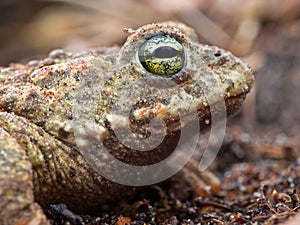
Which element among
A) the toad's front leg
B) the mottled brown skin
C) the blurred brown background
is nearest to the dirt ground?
the blurred brown background

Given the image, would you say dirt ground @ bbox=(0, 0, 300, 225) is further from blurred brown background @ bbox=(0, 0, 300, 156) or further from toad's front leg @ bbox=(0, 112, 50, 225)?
toad's front leg @ bbox=(0, 112, 50, 225)

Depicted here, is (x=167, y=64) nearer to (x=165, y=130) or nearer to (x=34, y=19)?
(x=165, y=130)

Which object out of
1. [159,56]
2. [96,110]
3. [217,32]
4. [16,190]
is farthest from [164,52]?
[217,32]

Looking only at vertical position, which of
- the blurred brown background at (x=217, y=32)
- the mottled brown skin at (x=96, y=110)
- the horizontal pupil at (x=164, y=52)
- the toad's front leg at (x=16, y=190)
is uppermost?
the blurred brown background at (x=217, y=32)

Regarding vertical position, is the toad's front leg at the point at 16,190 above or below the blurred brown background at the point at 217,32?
below

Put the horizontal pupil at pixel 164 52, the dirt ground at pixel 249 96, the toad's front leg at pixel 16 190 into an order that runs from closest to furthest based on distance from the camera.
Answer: the toad's front leg at pixel 16 190
the horizontal pupil at pixel 164 52
the dirt ground at pixel 249 96

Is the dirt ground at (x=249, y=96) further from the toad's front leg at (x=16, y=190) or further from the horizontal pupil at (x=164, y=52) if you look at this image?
the horizontal pupil at (x=164, y=52)

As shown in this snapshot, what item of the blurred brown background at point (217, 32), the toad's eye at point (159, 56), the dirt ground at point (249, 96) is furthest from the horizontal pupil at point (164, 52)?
the blurred brown background at point (217, 32)
